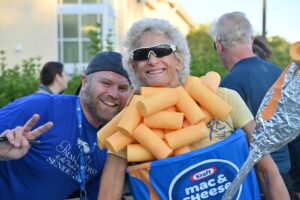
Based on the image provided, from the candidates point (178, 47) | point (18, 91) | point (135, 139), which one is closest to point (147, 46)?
point (178, 47)

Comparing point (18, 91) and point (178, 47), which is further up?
point (178, 47)

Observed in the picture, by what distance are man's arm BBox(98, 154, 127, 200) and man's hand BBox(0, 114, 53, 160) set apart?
37 centimetres

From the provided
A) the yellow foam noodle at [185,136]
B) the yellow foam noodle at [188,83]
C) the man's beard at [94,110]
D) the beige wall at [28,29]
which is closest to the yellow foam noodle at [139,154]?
the yellow foam noodle at [185,136]

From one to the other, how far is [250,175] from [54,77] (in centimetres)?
508

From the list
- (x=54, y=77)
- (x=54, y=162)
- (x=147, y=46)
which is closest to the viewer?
(x=147, y=46)

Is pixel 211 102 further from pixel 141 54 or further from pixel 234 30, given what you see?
pixel 234 30

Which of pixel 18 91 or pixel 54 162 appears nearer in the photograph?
pixel 54 162

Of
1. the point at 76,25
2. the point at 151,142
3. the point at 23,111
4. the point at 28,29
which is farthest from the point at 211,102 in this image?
the point at 76,25

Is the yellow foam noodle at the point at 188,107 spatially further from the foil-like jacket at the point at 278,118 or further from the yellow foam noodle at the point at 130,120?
the foil-like jacket at the point at 278,118

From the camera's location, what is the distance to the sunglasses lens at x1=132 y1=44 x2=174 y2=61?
2881 millimetres

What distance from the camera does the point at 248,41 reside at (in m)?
4.41

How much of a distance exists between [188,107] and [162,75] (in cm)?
21

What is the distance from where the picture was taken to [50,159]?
344cm

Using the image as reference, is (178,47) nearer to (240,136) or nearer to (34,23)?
(240,136)
